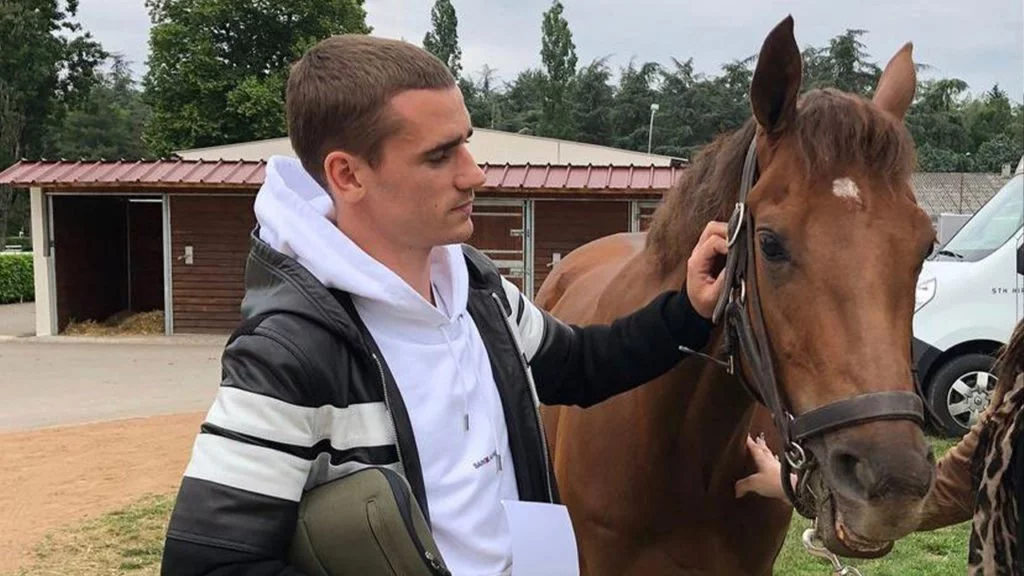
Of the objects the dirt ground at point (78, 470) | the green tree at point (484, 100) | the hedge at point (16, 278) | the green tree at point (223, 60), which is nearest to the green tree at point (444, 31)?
the green tree at point (484, 100)

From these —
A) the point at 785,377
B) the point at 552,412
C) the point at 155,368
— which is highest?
the point at 785,377

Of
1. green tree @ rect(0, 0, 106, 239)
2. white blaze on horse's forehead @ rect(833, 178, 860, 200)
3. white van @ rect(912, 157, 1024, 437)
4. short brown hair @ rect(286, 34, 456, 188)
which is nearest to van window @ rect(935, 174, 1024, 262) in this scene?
white van @ rect(912, 157, 1024, 437)

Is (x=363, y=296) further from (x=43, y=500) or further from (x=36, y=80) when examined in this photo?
(x=36, y=80)

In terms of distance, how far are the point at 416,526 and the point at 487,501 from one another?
0.82ft

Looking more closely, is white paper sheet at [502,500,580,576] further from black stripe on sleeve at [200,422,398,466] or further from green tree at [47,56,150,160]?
green tree at [47,56,150,160]

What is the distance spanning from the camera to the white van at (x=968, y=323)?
675cm

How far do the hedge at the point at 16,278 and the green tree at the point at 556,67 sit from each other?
37.9 metres

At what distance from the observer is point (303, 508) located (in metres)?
1.18

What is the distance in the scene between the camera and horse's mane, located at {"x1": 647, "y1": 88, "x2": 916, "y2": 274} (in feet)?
5.23

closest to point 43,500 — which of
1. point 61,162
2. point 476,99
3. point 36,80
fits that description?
point 61,162

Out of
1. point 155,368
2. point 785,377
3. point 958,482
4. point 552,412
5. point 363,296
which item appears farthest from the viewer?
point 155,368

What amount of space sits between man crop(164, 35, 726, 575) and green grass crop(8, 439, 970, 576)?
11.6 feet

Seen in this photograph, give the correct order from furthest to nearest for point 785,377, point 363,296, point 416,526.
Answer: point 785,377, point 363,296, point 416,526

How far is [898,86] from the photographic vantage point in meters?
1.91
